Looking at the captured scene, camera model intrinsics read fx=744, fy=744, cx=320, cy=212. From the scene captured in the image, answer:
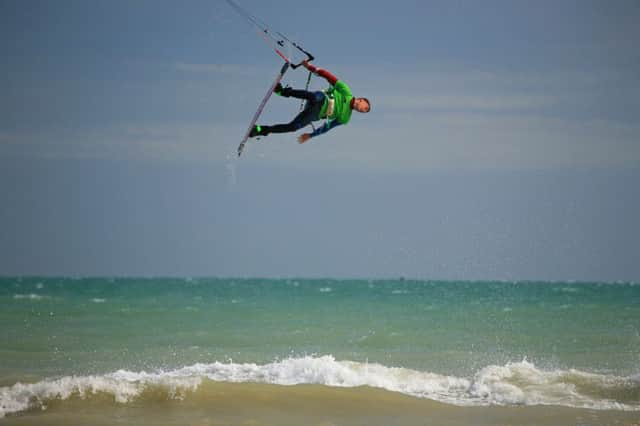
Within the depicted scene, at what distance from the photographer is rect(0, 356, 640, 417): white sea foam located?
11.4 m

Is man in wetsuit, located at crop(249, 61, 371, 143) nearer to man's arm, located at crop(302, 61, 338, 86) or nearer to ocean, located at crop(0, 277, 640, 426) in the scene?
man's arm, located at crop(302, 61, 338, 86)

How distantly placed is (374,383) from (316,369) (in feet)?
3.64

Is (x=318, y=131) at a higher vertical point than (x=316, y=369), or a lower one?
higher

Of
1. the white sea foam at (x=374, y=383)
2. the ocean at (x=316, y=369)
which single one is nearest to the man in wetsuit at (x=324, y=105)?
the ocean at (x=316, y=369)

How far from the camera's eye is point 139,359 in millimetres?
15688

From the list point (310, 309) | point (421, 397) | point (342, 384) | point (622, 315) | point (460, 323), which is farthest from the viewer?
point (310, 309)

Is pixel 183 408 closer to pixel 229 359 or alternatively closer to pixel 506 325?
pixel 229 359

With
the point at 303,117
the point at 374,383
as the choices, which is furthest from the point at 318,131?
the point at 374,383

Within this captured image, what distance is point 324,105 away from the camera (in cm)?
924

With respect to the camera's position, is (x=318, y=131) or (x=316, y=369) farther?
(x=316, y=369)

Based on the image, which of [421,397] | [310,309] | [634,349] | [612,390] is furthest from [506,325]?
[421,397]

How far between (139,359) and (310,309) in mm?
14905

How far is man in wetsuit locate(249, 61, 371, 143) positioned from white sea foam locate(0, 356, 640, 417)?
15.2 ft

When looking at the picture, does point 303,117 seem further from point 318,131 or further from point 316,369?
point 316,369
